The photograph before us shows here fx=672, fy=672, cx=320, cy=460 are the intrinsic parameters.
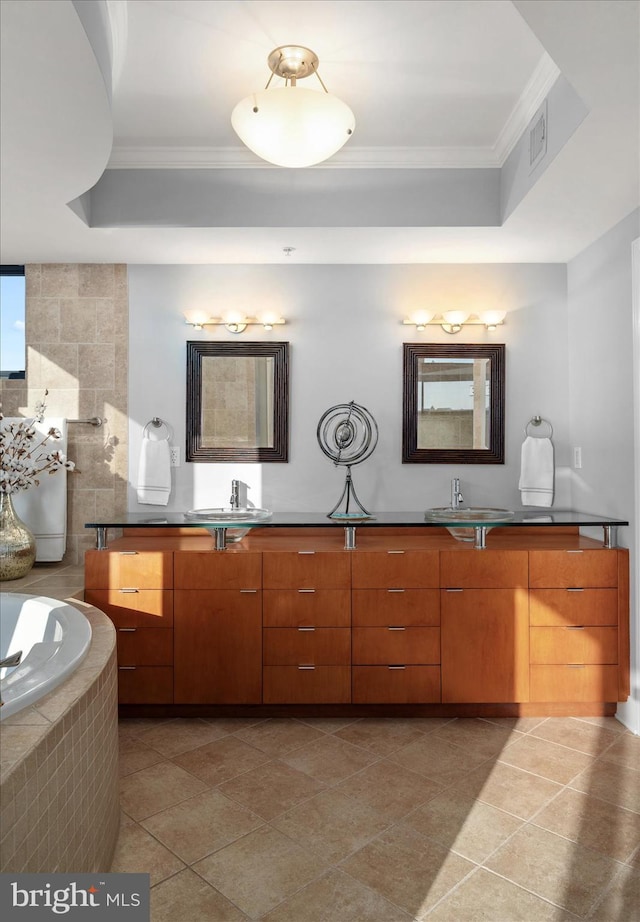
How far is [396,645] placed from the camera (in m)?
3.03

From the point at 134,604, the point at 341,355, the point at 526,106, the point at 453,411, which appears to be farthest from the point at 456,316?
the point at 134,604

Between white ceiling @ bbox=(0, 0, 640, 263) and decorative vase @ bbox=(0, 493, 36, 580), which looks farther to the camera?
decorative vase @ bbox=(0, 493, 36, 580)

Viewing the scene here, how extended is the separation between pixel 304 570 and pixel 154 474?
3.51 ft

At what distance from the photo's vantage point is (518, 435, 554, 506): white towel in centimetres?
355

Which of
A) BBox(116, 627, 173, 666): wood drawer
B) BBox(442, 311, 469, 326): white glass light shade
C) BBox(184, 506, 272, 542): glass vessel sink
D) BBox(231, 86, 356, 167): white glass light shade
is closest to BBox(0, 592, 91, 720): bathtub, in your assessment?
BBox(116, 627, 173, 666): wood drawer

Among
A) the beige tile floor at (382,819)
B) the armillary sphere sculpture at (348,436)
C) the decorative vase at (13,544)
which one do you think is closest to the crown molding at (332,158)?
the armillary sphere sculpture at (348,436)

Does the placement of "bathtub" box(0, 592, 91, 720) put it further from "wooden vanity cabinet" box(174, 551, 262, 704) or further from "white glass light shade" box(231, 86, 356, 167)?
"white glass light shade" box(231, 86, 356, 167)

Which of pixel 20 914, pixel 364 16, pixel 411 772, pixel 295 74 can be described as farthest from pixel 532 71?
pixel 20 914

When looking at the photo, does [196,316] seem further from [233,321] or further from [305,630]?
[305,630]

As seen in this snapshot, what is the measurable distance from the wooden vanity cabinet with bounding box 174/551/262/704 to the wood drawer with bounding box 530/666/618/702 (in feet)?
4.14

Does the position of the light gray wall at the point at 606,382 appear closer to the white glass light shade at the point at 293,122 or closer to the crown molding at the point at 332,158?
the crown molding at the point at 332,158


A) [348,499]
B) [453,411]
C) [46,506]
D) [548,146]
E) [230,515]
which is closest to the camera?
[548,146]

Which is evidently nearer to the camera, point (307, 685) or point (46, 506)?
point (307, 685)

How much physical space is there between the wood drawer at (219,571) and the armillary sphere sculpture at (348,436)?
701 mm
